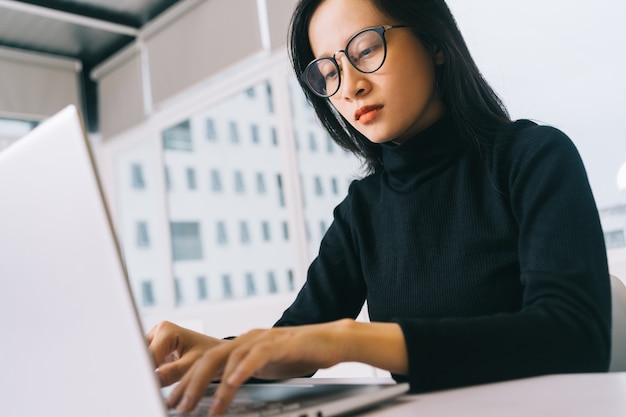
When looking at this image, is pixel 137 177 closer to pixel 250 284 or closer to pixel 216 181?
pixel 216 181

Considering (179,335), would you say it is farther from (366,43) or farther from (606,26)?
(606,26)

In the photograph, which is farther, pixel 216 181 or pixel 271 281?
pixel 216 181

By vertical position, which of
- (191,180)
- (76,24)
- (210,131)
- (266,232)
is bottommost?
(266,232)

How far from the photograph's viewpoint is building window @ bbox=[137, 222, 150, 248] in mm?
5341

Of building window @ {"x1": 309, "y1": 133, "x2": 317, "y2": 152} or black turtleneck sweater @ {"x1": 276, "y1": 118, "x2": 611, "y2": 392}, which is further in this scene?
building window @ {"x1": 309, "y1": 133, "x2": 317, "y2": 152}

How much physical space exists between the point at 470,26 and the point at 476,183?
2109mm

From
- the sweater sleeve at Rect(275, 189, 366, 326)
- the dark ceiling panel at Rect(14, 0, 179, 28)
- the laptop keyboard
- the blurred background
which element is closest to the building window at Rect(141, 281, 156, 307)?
the blurred background

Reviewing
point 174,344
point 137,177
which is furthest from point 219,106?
point 174,344

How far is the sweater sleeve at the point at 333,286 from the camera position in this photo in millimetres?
1256

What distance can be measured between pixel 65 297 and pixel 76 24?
15.7ft

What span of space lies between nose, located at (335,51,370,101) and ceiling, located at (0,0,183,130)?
12.6ft

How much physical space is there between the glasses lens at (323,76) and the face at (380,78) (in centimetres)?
2

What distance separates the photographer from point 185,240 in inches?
204

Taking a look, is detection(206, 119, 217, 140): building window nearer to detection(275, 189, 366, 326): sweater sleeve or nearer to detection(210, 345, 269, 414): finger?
detection(275, 189, 366, 326): sweater sleeve
